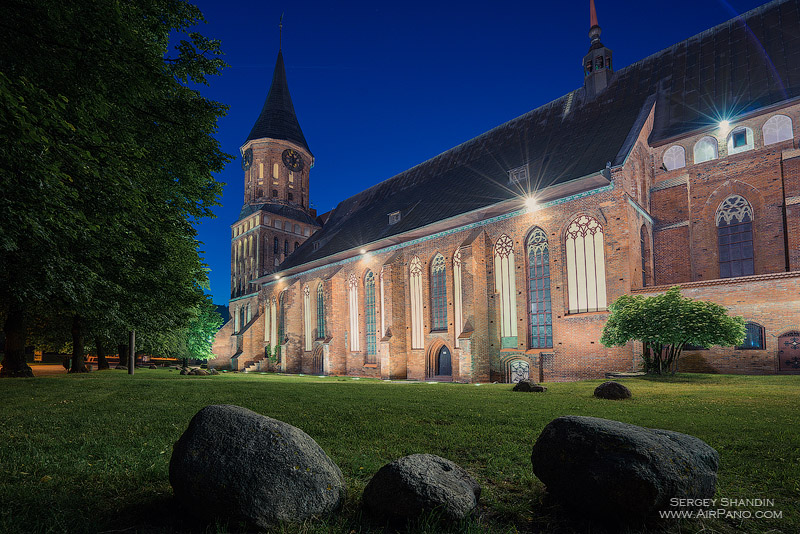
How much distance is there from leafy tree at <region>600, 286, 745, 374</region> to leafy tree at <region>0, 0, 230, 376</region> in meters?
15.6

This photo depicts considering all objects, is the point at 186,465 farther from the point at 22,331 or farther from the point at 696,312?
the point at 22,331

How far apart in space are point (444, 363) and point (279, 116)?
38.4m

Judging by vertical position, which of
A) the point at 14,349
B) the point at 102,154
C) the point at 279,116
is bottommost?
the point at 14,349

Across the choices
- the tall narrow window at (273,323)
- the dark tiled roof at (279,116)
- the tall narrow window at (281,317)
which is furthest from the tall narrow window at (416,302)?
the dark tiled roof at (279,116)

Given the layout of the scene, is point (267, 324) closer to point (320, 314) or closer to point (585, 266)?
point (320, 314)

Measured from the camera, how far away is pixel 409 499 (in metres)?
3.20

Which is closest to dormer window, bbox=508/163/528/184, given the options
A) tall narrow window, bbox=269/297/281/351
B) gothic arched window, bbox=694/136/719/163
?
gothic arched window, bbox=694/136/719/163

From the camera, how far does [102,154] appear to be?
7879 millimetres

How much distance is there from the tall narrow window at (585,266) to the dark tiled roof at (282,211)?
36.8 metres

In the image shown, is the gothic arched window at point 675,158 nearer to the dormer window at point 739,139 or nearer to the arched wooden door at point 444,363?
the dormer window at point 739,139

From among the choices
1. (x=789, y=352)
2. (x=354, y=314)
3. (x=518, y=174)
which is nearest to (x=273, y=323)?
(x=354, y=314)

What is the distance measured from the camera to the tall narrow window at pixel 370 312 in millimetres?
31352

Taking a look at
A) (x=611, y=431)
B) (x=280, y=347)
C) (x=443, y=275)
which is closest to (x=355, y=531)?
(x=611, y=431)

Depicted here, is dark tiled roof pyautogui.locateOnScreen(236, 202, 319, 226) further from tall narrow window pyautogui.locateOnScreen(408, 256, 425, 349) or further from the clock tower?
tall narrow window pyautogui.locateOnScreen(408, 256, 425, 349)
